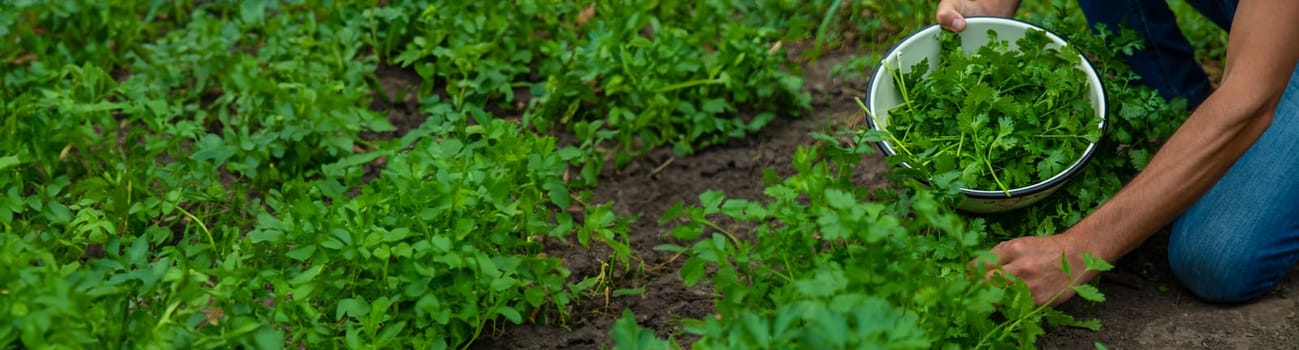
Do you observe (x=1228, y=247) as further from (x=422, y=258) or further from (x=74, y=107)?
(x=74, y=107)

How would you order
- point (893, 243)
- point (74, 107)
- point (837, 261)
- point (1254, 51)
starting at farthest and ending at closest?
point (74, 107)
point (1254, 51)
point (837, 261)
point (893, 243)

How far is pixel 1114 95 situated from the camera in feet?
9.27

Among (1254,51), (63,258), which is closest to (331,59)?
(63,258)

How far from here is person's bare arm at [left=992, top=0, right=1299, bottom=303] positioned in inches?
95.8

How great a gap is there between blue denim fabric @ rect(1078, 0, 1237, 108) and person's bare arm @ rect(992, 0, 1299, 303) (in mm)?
490

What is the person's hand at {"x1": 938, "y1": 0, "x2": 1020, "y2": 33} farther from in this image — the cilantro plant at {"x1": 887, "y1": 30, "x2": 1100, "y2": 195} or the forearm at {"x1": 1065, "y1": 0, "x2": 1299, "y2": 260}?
the forearm at {"x1": 1065, "y1": 0, "x2": 1299, "y2": 260}

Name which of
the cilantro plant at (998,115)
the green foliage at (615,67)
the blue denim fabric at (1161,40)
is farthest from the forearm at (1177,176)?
the green foliage at (615,67)

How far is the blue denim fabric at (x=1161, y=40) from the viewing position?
3.01 m

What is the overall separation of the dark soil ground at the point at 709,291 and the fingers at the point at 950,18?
1.71 ft

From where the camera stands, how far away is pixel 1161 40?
9.94 ft

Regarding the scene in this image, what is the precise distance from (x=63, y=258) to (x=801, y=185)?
1.59 m

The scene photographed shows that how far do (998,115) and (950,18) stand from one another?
259mm

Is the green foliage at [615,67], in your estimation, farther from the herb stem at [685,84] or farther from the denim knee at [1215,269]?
the denim knee at [1215,269]

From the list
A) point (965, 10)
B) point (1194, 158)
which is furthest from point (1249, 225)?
point (965, 10)
